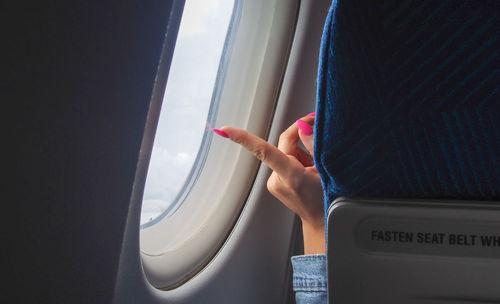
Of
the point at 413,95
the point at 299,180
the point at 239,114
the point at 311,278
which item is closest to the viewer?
the point at 413,95

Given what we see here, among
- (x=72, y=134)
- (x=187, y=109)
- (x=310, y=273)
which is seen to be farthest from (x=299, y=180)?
(x=72, y=134)

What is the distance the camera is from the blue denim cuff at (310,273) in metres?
1.06

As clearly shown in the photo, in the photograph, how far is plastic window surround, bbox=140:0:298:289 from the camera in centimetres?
139

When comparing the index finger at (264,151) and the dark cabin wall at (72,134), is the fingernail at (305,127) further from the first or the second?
the dark cabin wall at (72,134)

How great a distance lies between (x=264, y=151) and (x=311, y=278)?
334 millimetres

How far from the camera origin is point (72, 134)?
0.62 meters

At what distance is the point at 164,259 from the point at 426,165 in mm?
751

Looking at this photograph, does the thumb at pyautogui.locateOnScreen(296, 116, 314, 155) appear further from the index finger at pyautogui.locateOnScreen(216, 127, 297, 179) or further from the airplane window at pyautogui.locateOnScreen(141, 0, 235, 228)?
the airplane window at pyautogui.locateOnScreen(141, 0, 235, 228)

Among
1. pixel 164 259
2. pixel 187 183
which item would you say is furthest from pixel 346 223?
pixel 187 183

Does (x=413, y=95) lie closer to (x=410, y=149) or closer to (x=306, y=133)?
(x=410, y=149)

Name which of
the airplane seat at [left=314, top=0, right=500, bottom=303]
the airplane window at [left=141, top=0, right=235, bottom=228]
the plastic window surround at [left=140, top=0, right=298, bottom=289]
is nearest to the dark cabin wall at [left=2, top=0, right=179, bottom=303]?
the airplane seat at [left=314, top=0, right=500, bottom=303]

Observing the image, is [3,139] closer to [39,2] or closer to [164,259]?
[39,2]

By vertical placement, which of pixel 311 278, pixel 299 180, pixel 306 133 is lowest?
pixel 311 278

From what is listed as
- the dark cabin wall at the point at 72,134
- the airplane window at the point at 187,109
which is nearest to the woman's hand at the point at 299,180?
the airplane window at the point at 187,109
